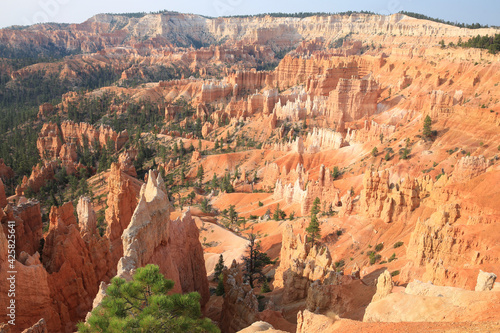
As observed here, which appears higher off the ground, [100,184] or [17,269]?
[17,269]

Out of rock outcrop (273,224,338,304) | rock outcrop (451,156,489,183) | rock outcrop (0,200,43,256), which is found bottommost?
rock outcrop (273,224,338,304)

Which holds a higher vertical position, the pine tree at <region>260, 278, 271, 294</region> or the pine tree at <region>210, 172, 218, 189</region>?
the pine tree at <region>260, 278, 271, 294</region>

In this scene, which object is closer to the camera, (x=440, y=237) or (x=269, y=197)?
(x=440, y=237)

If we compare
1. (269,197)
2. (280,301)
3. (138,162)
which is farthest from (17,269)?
(138,162)

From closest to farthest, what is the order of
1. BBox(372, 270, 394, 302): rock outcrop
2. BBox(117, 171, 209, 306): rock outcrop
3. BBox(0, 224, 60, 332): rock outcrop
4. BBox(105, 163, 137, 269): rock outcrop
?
BBox(0, 224, 60, 332): rock outcrop
BBox(117, 171, 209, 306): rock outcrop
BBox(372, 270, 394, 302): rock outcrop
BBox(105, 163, 137, 269): rock outcrop

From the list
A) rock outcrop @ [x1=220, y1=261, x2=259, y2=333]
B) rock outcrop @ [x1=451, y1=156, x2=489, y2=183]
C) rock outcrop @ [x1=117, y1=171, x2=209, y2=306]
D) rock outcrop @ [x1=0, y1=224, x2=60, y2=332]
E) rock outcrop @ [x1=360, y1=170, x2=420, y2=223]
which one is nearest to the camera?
rock outcrop @ [x1=0, y1=224, x2=60, y2=332]

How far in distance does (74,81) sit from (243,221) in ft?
437

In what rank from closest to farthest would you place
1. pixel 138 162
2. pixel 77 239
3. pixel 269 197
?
pixel 77 239 → pixel 269 197 → pixel 138 162

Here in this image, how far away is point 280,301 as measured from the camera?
76.1 feet

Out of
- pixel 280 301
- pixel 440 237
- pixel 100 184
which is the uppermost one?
pixel 440 237

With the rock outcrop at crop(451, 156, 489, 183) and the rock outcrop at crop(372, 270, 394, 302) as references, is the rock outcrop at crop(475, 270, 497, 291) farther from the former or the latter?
the rock outcrop at crop(451, 156, 489, 183)

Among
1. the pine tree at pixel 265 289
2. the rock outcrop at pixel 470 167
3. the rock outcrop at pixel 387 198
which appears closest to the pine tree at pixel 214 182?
the rock outcrop at pixel 387 198

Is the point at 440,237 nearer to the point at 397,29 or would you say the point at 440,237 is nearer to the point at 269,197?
the point at 269,197

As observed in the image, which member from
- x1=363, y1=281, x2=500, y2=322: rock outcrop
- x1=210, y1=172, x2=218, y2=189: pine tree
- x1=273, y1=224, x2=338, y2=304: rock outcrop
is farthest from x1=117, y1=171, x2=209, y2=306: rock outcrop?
x1=210, y1=172, x2=218, y2=189: pine tree
